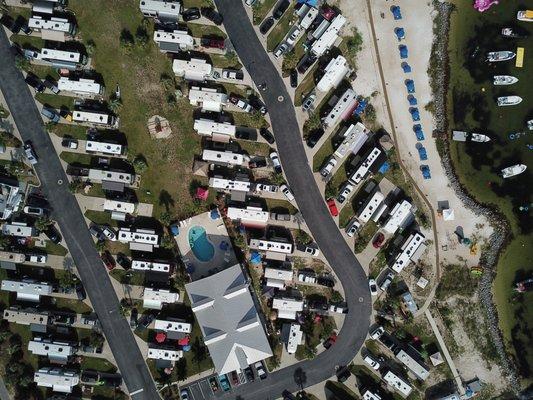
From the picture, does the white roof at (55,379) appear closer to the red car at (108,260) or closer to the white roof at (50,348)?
the white roof at (50,348)

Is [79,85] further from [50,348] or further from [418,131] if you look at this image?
[418,131]

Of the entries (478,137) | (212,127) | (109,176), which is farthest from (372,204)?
(109,176)

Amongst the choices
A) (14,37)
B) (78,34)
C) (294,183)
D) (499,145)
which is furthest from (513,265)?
(14,37)

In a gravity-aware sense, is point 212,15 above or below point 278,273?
above

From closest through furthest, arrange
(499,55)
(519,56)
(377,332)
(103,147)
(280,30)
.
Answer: (103,147) < (377,332) < (280,30) < (499,55) < (519,56)

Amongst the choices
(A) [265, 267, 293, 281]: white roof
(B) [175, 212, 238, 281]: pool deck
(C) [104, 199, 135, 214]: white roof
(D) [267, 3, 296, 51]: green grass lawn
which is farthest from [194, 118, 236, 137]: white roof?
(A) [265, 267, 293, 281]: white roof

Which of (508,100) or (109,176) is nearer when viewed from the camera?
(109,176)
